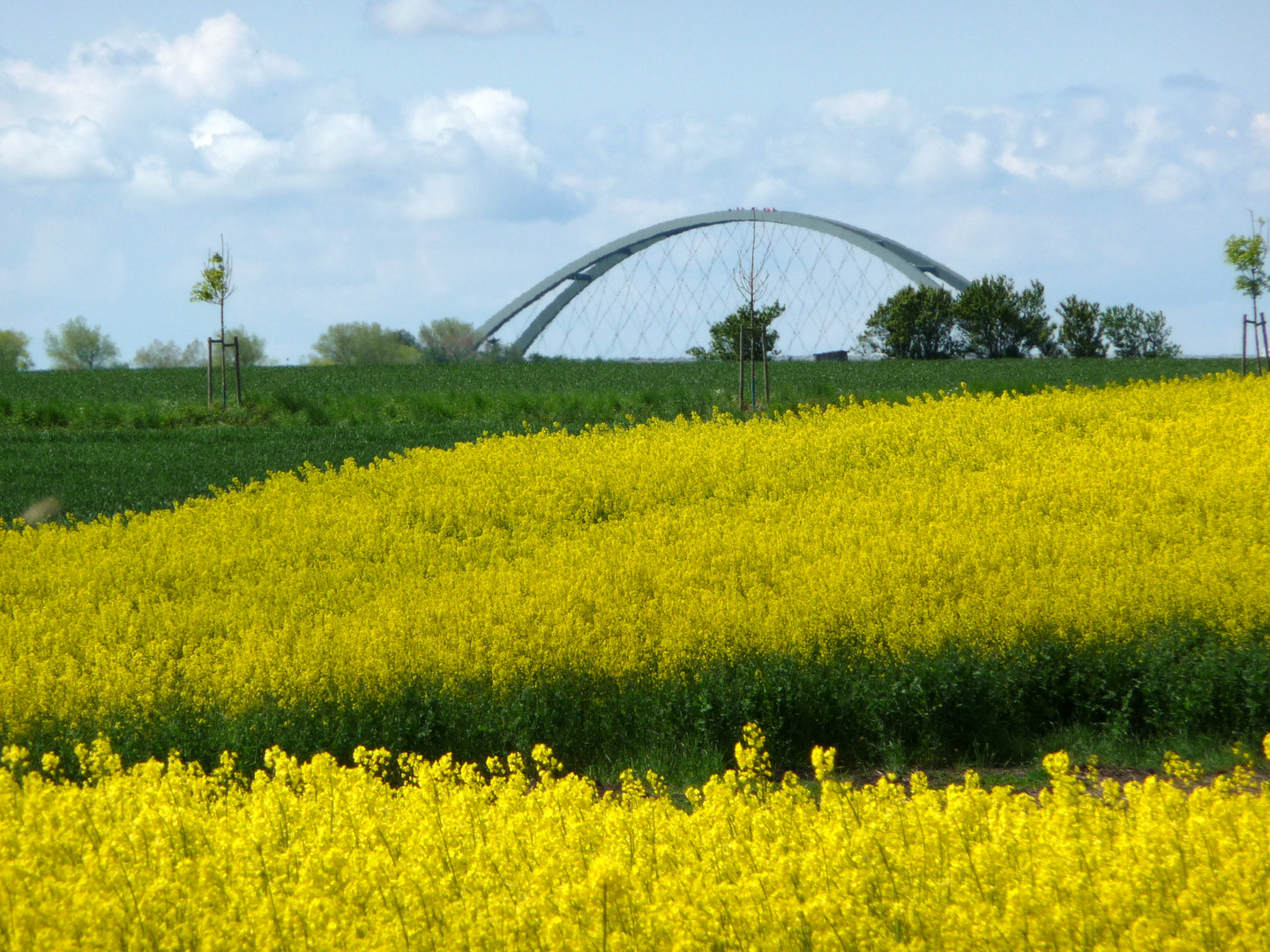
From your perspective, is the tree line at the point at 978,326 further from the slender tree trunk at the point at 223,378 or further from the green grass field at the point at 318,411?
the slender tree trunk at the point at 223,378

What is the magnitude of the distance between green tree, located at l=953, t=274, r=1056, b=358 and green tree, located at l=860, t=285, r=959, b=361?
97cm

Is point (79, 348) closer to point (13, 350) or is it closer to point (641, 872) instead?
point (13, 350)

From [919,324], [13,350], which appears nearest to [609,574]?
[919,324]

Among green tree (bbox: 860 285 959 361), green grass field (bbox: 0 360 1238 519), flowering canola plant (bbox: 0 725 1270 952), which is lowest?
flowering canola plant (bbox: 0 725 1270 952)

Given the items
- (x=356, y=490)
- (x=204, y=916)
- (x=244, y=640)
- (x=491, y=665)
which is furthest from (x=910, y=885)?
(x=356, y=490)

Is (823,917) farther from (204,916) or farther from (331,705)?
(331,705)

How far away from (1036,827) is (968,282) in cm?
7537

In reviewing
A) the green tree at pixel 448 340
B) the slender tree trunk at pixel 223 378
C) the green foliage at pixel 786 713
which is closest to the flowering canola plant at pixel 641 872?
the green foliage at pixel 786 713

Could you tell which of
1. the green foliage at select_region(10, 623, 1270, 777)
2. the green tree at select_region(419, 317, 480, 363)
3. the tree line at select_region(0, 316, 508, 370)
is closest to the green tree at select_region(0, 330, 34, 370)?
the tree line at select_region(0, 316, 508, 370)

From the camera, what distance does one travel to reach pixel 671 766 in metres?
7.75

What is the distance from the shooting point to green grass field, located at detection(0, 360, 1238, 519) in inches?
774

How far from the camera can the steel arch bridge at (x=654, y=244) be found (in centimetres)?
5853

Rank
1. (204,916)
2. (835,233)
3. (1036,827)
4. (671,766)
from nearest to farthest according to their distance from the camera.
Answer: (204,916), (1036,827), (671,766), (835,233)

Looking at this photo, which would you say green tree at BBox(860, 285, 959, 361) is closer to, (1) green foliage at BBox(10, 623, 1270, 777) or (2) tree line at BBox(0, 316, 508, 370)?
(2) tree line at BBox(0, 316, 508, 370)
